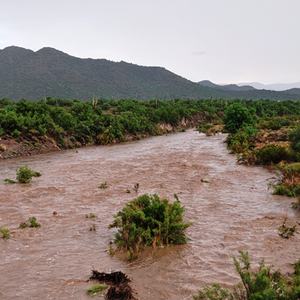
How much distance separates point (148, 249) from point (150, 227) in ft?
1.83

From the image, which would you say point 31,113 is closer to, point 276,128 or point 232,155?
point 232,155

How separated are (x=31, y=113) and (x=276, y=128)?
30055 millimetres

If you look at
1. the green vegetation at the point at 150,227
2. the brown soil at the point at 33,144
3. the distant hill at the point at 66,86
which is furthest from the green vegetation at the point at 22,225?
the distant hill at the point at 66,86

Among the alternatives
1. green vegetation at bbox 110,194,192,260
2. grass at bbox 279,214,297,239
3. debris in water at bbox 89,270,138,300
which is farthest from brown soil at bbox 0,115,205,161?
grass at bbox 279,214,297,239

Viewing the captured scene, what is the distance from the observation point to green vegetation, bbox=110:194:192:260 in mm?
6457

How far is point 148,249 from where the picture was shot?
6.54 metres

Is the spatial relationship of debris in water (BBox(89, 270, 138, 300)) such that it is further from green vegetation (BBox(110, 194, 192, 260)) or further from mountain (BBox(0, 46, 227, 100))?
mountain (BBox(0, 46, 227, 100))

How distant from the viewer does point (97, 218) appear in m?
8.91

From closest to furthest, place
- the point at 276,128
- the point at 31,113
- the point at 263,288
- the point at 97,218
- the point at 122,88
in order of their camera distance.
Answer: the point at 263,288
the point at 97,218
the point at 31,113
the point at 276,128
the point at 122,88

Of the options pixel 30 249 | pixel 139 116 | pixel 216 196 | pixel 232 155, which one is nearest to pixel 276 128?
pixel 232 155

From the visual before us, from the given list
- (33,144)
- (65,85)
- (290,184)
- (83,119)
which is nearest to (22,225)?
(290,184)

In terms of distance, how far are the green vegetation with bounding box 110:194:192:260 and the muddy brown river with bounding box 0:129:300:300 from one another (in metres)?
0.27

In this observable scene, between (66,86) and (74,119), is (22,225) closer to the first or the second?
(74,119)

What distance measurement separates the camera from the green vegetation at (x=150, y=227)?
6457 mm
